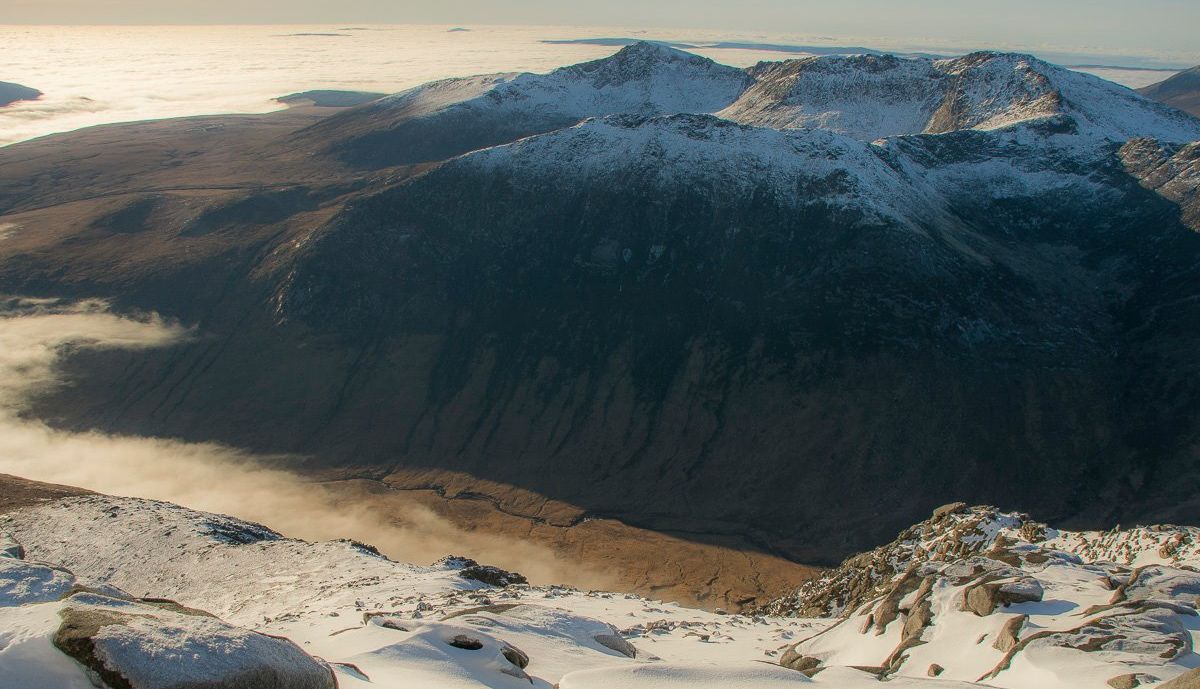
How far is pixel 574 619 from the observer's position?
29.9 m

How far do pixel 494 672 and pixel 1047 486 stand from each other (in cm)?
6035

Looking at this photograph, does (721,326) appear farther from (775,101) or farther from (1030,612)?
(775,101)

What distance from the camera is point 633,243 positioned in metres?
92.6

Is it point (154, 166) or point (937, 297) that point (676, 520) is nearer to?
point (937, 297)

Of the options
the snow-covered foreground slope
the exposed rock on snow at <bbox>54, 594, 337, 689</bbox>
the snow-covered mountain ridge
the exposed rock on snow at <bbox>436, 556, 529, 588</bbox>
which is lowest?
the exposed rock on snow at <bbox>436, 556, 529, 588</bbox>

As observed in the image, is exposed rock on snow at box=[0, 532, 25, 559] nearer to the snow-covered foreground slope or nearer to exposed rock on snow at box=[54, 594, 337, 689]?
the snow-covered foreground slope

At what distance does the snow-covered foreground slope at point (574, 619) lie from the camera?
17.1 m

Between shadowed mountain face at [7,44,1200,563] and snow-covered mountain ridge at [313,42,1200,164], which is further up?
snow-covered mountain ridge at [313,42,1200,164]

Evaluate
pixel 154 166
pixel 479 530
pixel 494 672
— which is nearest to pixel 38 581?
pixel 494 672

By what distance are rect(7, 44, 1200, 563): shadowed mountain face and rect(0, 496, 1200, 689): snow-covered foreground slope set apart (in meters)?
27.1

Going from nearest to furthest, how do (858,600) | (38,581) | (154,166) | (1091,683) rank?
(1091,683) → (38,581) → (858,600) → (154,166)

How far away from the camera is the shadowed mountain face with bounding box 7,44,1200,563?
71.4 metres

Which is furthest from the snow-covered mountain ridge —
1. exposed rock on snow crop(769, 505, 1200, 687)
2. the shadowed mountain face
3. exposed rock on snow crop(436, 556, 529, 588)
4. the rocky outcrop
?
the rocky outcrop

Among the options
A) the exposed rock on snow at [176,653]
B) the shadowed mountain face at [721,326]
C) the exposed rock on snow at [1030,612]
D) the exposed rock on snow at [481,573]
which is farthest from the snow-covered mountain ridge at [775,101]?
the exposed rock on snow at [176,653]
